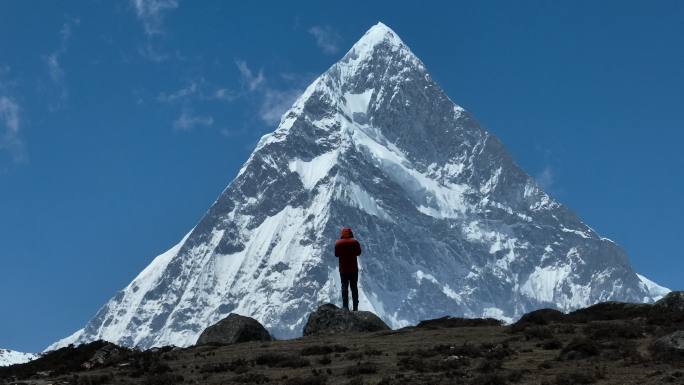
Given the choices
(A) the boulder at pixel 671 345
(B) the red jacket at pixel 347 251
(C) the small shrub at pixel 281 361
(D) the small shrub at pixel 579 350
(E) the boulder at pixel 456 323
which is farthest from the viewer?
(B) the red jacket at pixel 347 251

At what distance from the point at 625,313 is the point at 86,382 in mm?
17840

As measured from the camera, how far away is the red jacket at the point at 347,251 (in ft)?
138

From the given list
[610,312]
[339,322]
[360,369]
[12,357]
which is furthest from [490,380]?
[12,357]

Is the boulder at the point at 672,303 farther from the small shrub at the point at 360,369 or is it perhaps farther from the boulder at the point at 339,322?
the small shrub at the point at 360,369

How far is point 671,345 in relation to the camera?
29.0 metres

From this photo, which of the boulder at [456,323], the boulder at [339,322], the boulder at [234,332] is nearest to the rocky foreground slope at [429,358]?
the boulder at [339,322]

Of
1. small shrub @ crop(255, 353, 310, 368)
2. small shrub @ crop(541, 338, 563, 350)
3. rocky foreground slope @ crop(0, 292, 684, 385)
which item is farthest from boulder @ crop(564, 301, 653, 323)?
small shrub @ crop(255, 353, 310, 368)

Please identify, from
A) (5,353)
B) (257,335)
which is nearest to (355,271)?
(257,335)

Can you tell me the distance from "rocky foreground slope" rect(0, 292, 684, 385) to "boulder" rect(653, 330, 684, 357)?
0.03m

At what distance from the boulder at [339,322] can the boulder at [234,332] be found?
1.56 m

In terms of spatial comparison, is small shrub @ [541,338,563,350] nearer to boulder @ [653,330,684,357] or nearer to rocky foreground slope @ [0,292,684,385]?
rocky foreground slope @ [0,292,684,385]

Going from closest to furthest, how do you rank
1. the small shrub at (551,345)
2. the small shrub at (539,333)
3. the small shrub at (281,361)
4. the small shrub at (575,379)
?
the small shrub at (575,379)
the small shrub at (281,361)
the small shrub at (551,345)
the small shrub at (539,333)

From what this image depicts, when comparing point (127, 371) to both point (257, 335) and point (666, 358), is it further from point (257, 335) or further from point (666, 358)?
point (666, 358)

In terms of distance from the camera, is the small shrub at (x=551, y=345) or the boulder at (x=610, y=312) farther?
the boulder at (x=610, y=312)
